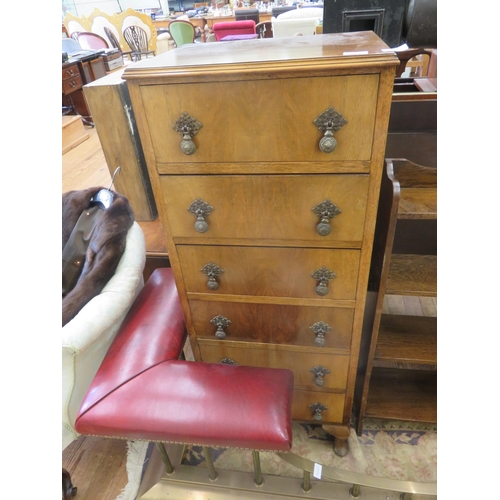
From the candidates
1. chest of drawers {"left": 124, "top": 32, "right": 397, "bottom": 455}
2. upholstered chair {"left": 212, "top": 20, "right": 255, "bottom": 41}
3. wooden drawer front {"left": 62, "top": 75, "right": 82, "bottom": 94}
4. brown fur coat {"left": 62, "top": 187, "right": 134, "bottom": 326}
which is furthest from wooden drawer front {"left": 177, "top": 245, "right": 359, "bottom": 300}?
upholstered chair {"left": 212, "top": 20, "right": 255, "bottom": 41}

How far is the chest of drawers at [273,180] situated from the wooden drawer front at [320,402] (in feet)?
0.28

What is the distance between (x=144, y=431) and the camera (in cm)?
85

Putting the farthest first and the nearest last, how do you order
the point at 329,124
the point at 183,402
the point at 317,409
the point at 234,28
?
1. the point at 234,28
2. the point at 317,409
3. the point at 183,402
4. the point at 329,124

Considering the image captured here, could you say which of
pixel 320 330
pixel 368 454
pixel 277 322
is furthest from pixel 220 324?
pixel 368 454

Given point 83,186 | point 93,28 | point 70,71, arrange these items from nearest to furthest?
point 83,186 → point 70,71 → point 93,28

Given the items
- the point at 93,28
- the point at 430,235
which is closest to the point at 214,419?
the point at 430,235

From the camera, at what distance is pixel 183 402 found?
2.84ft

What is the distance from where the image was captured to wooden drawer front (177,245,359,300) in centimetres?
85

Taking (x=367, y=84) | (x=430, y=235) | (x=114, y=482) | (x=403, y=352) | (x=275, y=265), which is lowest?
(x=114, y=482)

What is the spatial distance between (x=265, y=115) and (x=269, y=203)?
0.19 m

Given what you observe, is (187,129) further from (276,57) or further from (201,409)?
Result: (201,409)

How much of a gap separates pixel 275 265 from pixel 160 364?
42 centimetres

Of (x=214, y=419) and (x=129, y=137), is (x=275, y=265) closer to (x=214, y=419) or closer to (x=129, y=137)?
(x=214, y=419)

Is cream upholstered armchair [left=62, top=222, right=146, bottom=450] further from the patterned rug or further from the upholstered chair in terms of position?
the upholstered chair
